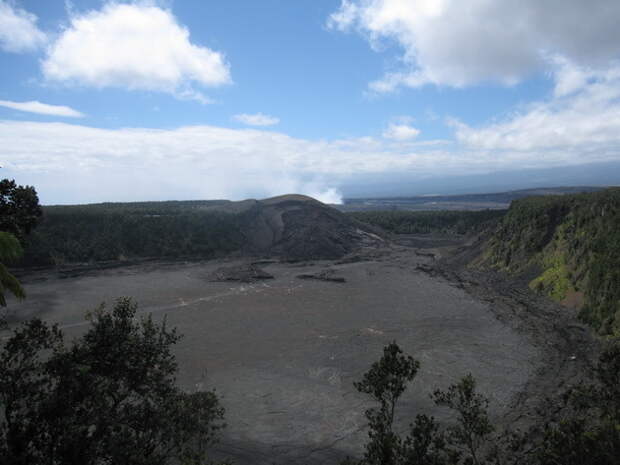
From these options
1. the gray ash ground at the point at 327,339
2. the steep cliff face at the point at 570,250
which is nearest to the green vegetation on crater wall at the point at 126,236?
the gray ash ground at the point at 327,339

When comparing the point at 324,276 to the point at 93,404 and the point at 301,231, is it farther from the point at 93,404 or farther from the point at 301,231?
the point at 93,404

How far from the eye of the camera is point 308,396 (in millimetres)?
20656

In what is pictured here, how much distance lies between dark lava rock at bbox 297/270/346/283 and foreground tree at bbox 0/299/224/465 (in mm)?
38761

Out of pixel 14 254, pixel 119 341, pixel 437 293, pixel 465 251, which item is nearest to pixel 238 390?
pixel 119 341

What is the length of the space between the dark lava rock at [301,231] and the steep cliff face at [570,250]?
23.1 meters

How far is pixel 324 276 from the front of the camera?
5106cm

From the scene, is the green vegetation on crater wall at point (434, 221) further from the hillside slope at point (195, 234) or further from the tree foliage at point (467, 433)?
the tree foliage at point (467, 433)

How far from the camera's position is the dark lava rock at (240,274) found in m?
50.6

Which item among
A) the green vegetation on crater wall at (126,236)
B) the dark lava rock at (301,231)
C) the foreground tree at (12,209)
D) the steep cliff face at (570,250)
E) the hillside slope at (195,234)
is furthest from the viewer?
the dark lava rock at (301,231)

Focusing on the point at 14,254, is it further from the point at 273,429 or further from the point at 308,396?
the point at 308,396

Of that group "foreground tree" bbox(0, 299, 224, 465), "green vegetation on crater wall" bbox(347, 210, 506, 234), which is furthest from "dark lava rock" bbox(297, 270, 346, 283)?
"green vegetation on crater wall" bbox(347, 210, 506, 234)

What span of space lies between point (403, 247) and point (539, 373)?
52949 millimetres

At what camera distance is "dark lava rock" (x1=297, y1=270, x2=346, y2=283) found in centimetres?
4956

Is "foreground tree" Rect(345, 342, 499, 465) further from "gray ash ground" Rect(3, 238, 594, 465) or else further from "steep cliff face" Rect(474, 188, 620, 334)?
"steep cliff face" Rect(474, 188, 620, 334)
